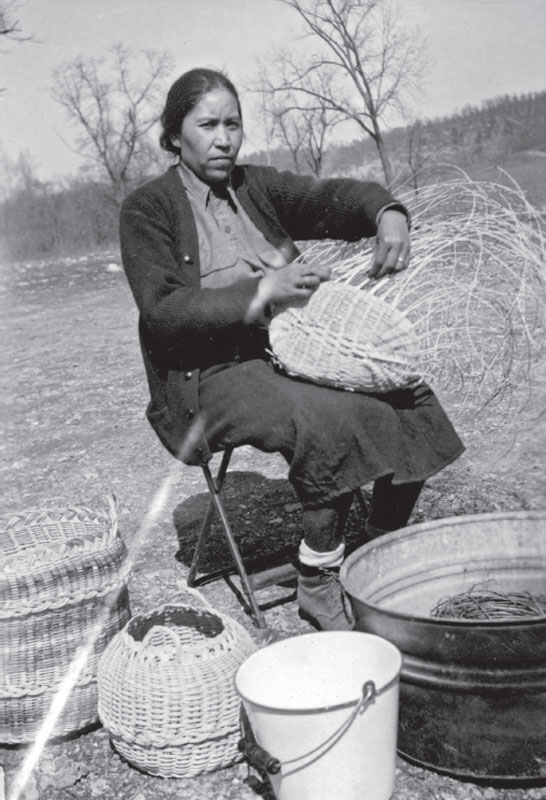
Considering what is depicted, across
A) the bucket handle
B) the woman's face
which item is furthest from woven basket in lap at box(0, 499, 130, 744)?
the woman's face

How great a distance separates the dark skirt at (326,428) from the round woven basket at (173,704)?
0.62 m

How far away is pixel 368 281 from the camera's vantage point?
2922 millimetres

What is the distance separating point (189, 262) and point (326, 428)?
866mm

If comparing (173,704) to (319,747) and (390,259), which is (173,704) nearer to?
(319,747)

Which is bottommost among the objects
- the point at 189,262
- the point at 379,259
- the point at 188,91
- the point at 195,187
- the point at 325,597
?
the point at 325,597

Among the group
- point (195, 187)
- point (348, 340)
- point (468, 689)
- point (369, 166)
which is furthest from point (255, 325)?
point (369, 166)

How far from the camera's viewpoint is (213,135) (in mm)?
3131

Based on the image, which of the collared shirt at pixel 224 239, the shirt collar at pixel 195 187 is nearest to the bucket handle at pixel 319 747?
the collared shirt at pixel 224 239

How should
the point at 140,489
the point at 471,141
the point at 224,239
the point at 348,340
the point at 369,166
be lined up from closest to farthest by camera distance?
the point at 348,340 → the point at 224,239 → the point at 140,489 → the point at 471,141 → the point at 369,166

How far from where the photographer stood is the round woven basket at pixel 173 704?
2373mm

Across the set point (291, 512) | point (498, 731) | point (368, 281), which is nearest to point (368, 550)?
Result: point (498, 731)

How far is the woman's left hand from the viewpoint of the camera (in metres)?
2.89

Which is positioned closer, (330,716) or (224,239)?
(330,716)

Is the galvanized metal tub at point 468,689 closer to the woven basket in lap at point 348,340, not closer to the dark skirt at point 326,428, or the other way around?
the dark skirt at point 326,428
